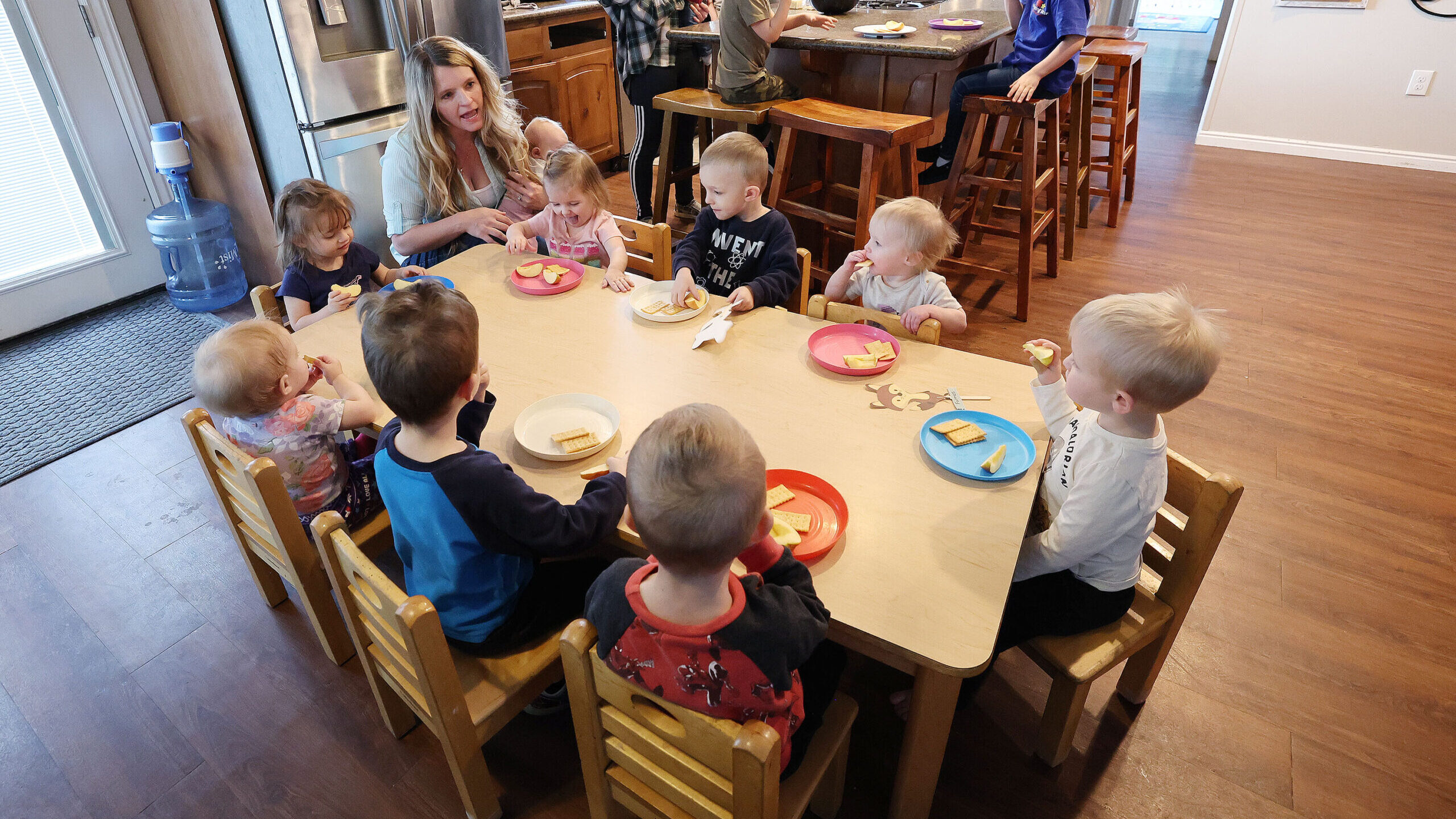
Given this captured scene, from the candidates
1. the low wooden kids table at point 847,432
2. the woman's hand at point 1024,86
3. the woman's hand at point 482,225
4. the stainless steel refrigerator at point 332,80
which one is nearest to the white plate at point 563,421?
the low wooden kids table at point 847,432

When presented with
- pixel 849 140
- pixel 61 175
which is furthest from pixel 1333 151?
pixel 61 175

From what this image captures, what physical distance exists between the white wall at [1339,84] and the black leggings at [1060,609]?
5.04 m

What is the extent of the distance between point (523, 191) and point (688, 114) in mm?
1148

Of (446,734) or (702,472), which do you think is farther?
(446,734)

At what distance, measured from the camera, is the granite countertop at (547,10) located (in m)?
3.77

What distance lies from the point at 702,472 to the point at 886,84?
264 cm

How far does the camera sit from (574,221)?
2.20 meters

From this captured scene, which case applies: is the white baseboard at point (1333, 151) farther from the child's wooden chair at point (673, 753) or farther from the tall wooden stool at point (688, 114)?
the child's wooden chair at point (673, 753)

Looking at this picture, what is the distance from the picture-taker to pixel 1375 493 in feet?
7.23

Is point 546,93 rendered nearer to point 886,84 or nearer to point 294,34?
point 294,34

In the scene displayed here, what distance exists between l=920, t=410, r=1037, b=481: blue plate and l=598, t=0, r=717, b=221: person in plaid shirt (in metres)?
2.40

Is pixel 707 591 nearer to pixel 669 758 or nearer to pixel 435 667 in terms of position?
pixel 669 758

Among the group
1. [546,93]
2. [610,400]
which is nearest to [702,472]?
[610,400]

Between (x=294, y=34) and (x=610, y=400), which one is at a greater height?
(x=294, y=34)
